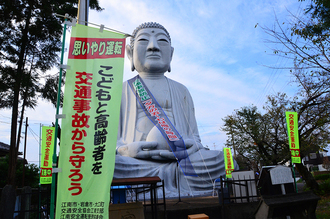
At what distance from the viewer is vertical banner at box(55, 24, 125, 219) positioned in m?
2.62

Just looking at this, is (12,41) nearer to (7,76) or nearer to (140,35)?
(7,76)

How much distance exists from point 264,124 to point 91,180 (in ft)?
40.2

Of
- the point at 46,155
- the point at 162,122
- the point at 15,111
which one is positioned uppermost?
the point at 15,111

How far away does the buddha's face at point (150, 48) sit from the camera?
9039 millimetres

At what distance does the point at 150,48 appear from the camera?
8.98m

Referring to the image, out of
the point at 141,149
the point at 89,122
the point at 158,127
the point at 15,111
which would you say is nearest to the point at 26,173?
the point at 15,111

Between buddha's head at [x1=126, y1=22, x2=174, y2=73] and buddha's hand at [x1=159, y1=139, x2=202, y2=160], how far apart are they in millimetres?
2877

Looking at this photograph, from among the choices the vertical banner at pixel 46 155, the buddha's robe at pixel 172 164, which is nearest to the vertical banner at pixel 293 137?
the buddha's robe at pixel 172 164

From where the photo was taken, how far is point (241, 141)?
47.3 feet

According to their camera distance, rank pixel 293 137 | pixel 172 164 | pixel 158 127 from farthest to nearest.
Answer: pixel 158 127
pixel 172 164
pixel 293 137

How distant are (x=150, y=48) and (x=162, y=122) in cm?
273

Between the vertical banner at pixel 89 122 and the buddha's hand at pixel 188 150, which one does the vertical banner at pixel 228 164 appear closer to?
the buddha's hand at pixel 188 150

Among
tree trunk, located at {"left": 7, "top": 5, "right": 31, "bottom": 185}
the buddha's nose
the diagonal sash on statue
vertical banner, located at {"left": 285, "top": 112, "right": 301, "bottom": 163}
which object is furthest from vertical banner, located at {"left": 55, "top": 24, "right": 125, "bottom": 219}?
tree trunk, located at {"left": 7, "top": 5, "right": 31, "bottom": 185}

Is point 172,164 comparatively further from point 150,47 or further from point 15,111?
point 15,111
